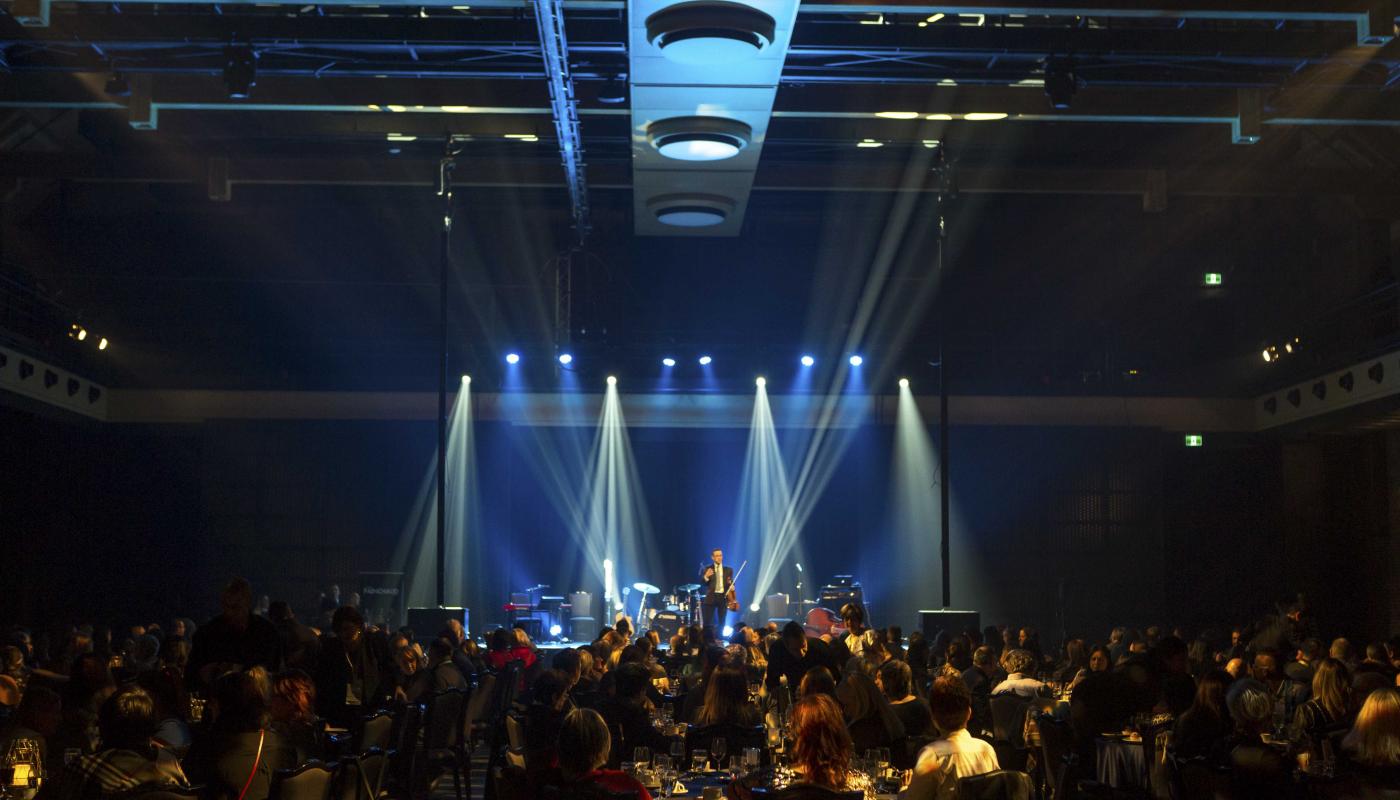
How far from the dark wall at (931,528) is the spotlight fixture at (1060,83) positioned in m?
10.7

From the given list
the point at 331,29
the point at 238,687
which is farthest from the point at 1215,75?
the point at 238,687

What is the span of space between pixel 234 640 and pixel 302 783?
223 centimetres

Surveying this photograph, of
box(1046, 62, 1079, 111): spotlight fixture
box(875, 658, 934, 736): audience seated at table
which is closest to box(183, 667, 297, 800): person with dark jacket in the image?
box(875, 658, 934, 736): audience seated at table

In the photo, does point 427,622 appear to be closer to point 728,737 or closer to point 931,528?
point 728,737

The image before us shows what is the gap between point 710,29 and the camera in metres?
9.12

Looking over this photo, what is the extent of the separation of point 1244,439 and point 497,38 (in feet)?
45.1

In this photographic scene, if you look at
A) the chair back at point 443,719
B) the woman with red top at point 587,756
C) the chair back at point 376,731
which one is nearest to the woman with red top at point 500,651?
the chair back at point 443,719

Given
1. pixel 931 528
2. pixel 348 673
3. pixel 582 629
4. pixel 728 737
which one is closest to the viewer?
pixel 728 737

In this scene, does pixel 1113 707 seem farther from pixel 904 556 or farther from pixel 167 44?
pixel 904 556

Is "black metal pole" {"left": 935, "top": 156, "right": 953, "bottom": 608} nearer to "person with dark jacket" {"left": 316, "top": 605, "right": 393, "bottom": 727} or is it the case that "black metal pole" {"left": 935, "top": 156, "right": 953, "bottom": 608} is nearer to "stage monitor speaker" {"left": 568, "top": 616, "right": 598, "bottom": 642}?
"person with dark jacket" {"left": 316, "top": 605, "right": 393, "bottom": 727}

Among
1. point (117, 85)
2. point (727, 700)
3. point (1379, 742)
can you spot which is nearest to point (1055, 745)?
point (727, 700)

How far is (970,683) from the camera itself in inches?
340

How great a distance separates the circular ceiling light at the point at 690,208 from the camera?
13.7 m

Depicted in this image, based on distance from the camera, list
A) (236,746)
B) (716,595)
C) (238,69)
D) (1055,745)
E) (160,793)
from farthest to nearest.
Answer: (716,595)
(238,69)
(1055,745)
(236,746)
(160,793)
